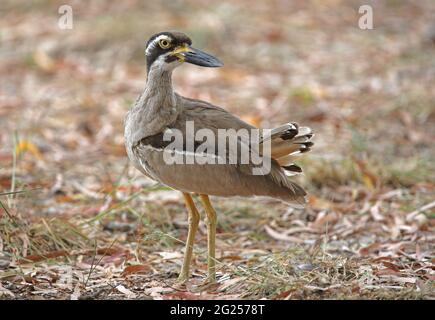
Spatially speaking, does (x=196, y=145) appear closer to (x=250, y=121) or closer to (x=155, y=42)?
(x=155, y=42)

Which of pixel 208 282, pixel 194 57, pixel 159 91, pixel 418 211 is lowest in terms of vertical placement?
pixel 208 282

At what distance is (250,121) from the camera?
8008mm

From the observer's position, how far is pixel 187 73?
Answer: 9961 mm

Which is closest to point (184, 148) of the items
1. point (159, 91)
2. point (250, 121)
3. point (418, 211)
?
point (159, 91)

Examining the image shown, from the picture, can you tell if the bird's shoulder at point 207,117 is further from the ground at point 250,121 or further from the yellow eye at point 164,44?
the ground at point 250,121

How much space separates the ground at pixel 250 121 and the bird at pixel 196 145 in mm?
340

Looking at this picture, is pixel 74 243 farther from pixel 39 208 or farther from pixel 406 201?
pixel 406 201

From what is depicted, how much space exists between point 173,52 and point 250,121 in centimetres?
340

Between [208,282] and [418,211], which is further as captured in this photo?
[418,211]

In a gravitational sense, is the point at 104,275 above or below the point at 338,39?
below

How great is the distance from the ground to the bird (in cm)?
34

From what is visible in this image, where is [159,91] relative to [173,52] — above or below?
below

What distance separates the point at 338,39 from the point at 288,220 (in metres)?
5.27
